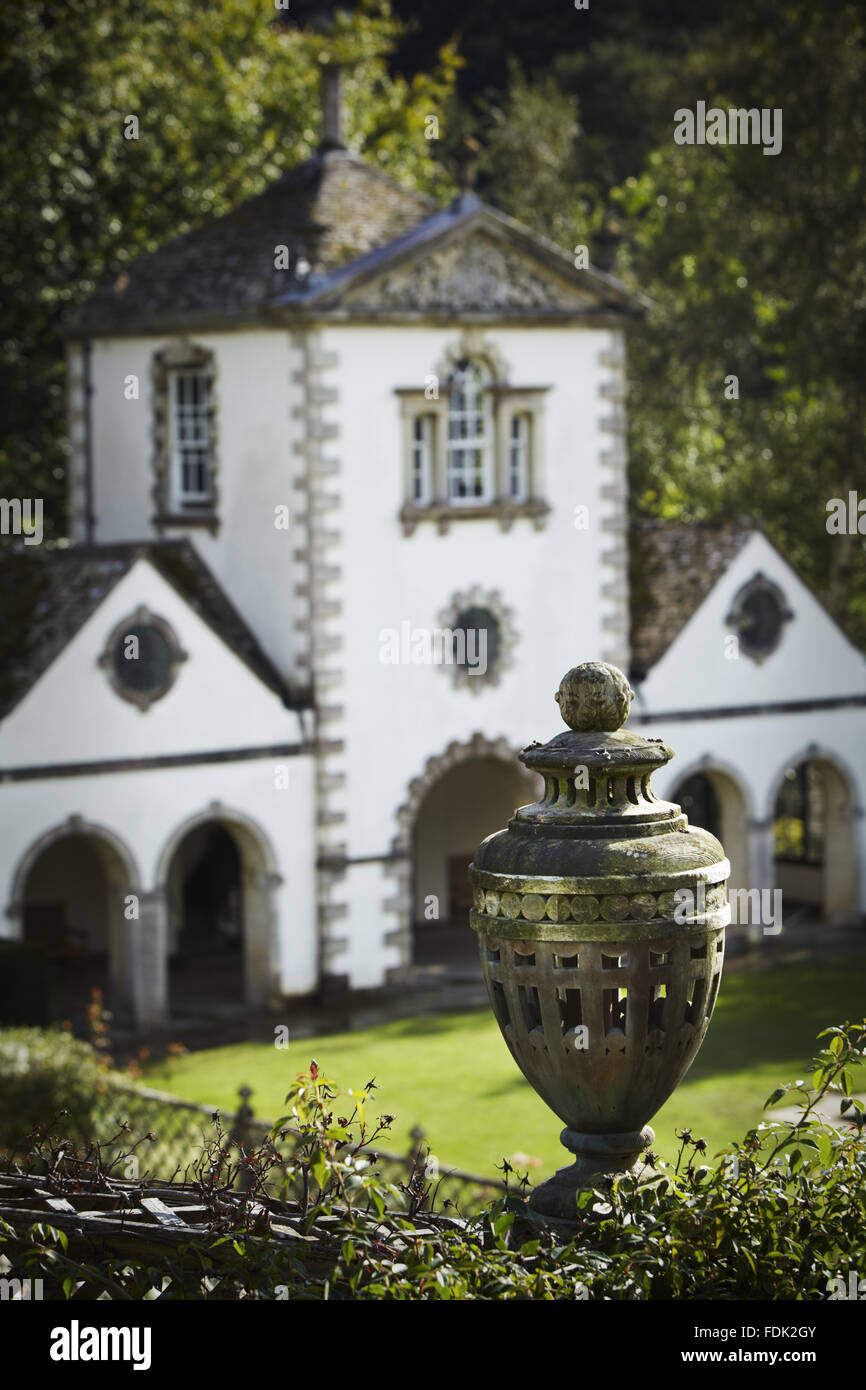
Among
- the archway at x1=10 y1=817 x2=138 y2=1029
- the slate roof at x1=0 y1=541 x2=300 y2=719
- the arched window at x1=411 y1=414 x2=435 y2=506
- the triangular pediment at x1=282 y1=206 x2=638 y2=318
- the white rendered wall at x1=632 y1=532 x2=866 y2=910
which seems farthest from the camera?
the white rendered wall at x1=632 y1=532 x2=866 y2=910

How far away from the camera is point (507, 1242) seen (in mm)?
7281

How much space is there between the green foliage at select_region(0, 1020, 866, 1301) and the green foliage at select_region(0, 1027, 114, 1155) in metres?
11.5

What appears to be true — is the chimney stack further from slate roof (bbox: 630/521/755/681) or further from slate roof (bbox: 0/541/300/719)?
slate roof (bbox: 630/521/755/681)

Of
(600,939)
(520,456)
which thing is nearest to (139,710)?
(520,456)

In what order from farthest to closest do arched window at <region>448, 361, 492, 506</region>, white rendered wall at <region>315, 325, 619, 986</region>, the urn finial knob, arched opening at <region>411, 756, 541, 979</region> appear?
arched opening at <region>411, 756, 541, 979</region>, arched window at <region>448, 361, 492, 506</region>, white rendered wall at <region>315, 325, 619, 986</region>, the urn finial knob

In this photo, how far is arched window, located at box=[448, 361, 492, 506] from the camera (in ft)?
98.3

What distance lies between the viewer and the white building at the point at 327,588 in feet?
90.4

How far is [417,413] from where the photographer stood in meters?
29.5

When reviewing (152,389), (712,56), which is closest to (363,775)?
(152,389)

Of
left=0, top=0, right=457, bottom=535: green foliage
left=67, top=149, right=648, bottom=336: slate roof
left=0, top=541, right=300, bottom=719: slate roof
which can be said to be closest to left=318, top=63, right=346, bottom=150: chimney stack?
left=67, top=149, right=648, bottom=336: slate roof

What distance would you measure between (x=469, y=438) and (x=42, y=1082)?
43.7ft

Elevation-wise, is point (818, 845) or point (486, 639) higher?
point (486, 639)

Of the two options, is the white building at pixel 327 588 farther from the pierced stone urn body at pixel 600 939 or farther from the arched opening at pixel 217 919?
the pierced stone urn body at pixel 600 939

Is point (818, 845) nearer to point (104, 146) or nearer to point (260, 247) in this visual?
point (260, 247)
